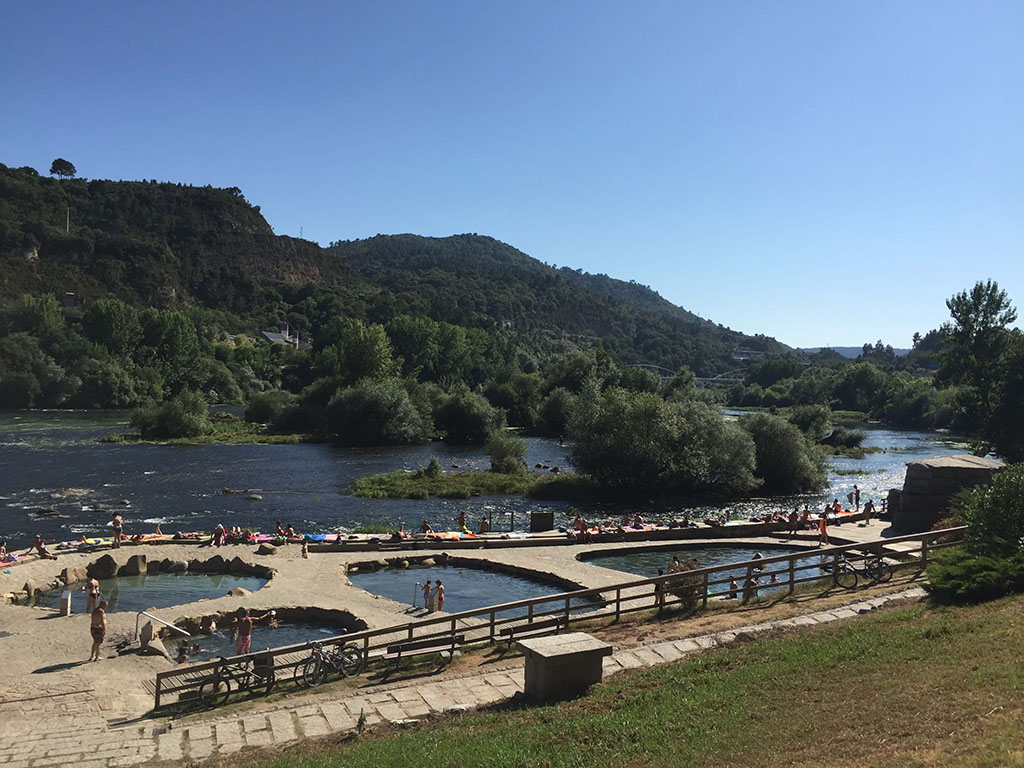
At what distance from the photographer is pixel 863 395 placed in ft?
472

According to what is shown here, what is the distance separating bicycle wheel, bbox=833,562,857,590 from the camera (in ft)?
64.7

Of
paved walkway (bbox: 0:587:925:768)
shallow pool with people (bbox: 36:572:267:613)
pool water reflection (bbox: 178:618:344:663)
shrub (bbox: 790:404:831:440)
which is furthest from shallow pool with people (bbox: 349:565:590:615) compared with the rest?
shrub (bbox: 790:404:831:440)

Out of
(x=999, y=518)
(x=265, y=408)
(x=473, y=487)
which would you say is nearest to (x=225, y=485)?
(x=473, y=487)

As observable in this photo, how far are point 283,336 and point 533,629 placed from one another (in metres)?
165

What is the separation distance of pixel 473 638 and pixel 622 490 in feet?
111

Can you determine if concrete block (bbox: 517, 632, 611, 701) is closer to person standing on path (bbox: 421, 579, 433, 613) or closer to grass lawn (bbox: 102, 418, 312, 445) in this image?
person standing on path (bbox: 421, 579, 433, 613)

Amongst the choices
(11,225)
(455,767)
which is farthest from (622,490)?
(11,225)

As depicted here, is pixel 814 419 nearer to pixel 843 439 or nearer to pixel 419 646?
pixel 843 439

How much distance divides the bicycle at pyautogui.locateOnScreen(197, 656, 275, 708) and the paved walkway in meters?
1.09

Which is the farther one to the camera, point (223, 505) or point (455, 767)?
point (223, 505)

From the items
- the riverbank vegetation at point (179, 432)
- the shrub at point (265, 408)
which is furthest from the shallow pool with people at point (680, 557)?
the shrub at point (265, 408)

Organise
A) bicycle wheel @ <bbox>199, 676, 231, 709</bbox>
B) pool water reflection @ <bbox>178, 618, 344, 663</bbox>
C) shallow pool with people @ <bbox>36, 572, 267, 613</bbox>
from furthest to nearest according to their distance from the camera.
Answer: shallow pool with people @ <bbox>36, 572, 267, 613</bbox>
pool water reflection @ <bbox>178, 618, 344, 663</bbox>
bicycle wheel @ <bbox>199, 676, 231, 709</bbox>

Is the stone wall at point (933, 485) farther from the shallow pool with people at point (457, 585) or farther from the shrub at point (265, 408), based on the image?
the shrub at point (265, 408)

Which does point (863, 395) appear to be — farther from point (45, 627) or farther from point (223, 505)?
point (45, 627)
